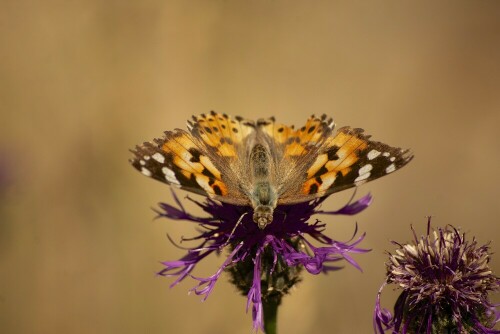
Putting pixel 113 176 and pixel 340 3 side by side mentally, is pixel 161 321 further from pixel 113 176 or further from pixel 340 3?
pixel 340 3

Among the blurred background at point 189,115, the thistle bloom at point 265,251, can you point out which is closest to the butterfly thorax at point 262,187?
the thistle bloom at point 265,251

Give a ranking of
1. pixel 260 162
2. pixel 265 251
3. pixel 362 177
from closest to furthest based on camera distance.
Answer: pixel 362 177 → pixel 265 251 → pixel 260 162

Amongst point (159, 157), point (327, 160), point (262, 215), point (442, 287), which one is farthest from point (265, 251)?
point (442, 287)

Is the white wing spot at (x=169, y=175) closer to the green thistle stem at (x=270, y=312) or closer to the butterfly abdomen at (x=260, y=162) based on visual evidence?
the butterfly abdomen at (x=260, y=162)

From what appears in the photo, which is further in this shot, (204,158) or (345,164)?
(204,158)

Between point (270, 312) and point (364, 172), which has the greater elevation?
point (364, 172)

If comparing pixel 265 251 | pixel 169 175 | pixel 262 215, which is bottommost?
pixel 265 251

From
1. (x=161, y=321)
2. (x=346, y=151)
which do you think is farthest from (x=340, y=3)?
(x=346, y=151)

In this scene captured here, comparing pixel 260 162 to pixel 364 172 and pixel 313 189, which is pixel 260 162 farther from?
pixel 364 172
